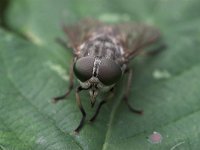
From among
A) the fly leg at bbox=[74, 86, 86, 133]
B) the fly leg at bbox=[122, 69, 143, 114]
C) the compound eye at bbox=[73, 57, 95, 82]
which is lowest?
the fly leg at bbox=[122, 69, 143, 114]

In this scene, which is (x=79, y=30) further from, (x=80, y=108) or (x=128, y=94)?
(x=80, y=108)

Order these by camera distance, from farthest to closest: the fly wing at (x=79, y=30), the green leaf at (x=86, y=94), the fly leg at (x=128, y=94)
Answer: the fly wing at (x=79, y=30) < the fly leg at (x=128, y=94) < the green leaf at (x=86, y=94)

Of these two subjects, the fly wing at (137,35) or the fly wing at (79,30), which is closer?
the fly wing at (79,30)

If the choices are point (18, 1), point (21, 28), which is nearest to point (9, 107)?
point (21, 28)

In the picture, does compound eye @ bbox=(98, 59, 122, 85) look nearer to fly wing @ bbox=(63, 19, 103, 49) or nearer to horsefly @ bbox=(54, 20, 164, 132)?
horsefly @ bbox=(54, 20, 164, 132)

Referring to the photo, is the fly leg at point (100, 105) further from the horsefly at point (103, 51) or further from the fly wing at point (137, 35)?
the fly wing at point (137, 35)

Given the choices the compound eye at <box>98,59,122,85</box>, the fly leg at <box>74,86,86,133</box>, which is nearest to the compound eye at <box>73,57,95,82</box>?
the compound eye at <box>98,59,122,85</box>

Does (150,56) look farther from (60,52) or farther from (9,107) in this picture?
(9,107)

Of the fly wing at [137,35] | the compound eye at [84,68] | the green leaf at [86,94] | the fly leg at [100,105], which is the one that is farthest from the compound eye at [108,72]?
the fly wing at [137,35]
